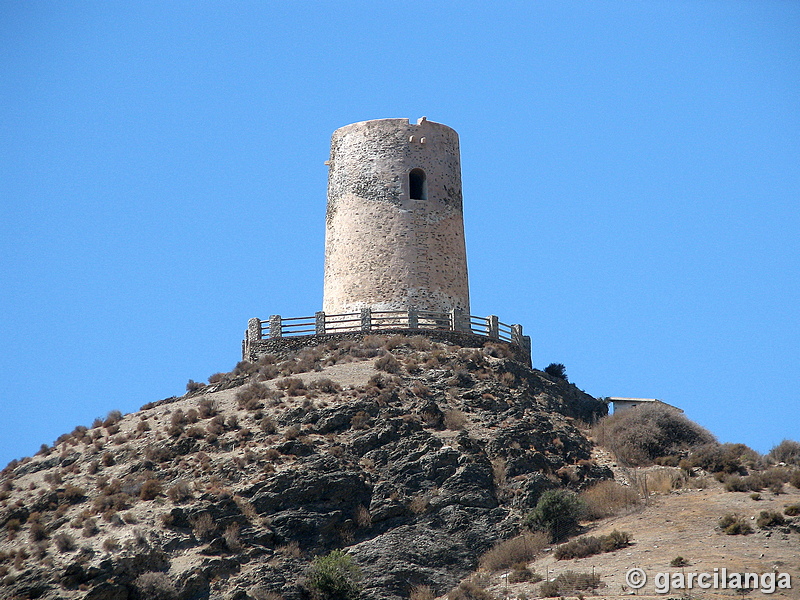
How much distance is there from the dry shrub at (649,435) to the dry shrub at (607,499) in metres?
2.60

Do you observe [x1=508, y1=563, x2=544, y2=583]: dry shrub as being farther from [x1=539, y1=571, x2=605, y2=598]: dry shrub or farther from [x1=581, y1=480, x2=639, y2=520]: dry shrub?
[x1=581, y1=480, x2=639, y2=520]: dry shrub

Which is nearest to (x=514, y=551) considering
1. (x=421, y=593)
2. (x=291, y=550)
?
(x=421, y=593)

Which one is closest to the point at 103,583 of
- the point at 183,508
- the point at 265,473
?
the point at 183,508

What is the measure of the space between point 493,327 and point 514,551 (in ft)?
42.1

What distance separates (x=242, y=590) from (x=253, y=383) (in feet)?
33.0

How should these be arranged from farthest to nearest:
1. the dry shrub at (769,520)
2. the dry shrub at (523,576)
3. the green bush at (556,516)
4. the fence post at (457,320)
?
the fence post at (457,320) < the green bush at (556,516) < the dry shrub at (769,520) < the dry shrub at (523,576)

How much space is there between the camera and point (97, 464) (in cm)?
4850

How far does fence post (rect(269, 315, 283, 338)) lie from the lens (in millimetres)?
55031

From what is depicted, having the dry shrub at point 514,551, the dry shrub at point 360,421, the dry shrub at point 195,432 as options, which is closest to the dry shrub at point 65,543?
the dry shrub at point 195,432

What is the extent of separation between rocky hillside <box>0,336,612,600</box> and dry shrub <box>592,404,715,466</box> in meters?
1.21

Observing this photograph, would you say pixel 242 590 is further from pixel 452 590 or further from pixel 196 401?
pixel 196 401

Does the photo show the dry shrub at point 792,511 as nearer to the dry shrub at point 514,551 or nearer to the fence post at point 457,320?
the dry shrub at point 514,551

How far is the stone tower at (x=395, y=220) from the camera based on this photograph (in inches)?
2218

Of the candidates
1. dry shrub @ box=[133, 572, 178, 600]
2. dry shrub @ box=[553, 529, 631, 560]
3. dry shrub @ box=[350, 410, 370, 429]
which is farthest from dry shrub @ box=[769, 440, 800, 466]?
dry shrub @ box=[133, 572, 178, 600]
